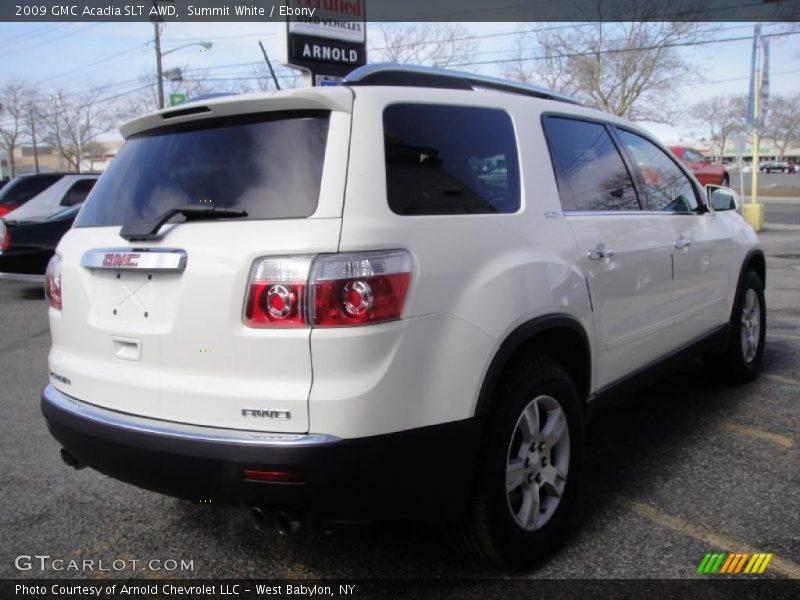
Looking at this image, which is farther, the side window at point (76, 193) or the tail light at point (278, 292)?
the side window at point (76, 193)

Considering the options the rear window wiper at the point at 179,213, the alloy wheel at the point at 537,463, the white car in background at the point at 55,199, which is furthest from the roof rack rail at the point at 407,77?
the white car in background at the point at 55,199

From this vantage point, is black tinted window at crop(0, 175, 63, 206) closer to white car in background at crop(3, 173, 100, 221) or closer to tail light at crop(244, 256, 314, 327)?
white car in background at crop(3, 173, 100, 221)

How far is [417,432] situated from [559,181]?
143 cm

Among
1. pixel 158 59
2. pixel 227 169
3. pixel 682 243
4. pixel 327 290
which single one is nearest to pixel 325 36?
→ pixel 682 243

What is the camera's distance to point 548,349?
2.88 m

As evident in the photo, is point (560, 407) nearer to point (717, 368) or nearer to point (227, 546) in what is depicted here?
point (227, 546)

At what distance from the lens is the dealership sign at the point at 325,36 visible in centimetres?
1220

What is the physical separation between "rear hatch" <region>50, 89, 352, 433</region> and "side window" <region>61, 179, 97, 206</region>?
8.75m

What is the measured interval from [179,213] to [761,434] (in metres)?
3.49

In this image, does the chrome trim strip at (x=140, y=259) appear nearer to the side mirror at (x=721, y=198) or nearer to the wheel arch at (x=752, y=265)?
the side mirror at (x=721, y=198)

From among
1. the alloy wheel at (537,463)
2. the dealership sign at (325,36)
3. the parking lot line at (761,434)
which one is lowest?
the parking lot line at (761,434)

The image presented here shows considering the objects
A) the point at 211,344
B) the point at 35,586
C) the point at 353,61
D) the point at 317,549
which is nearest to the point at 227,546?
the point at 317,549

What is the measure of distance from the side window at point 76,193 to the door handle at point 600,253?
9.55 meters

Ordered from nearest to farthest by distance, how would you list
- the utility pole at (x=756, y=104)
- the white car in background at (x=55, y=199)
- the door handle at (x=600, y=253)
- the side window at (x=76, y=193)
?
the door handle at (x=600, y=253) → the white car in background at (x=55, y=199) → the side window at (x=76, y=193) → the utility pole at (x=756, y=104)
